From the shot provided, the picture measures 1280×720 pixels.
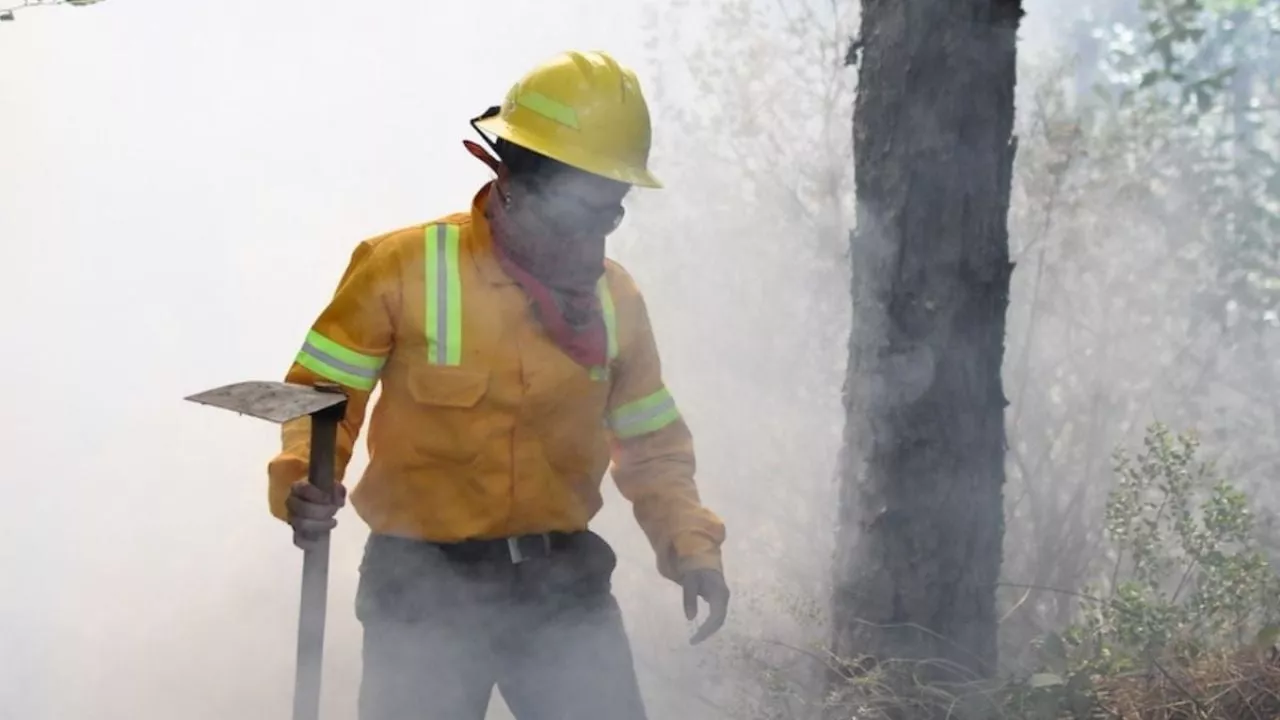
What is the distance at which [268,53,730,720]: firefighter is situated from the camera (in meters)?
2.32

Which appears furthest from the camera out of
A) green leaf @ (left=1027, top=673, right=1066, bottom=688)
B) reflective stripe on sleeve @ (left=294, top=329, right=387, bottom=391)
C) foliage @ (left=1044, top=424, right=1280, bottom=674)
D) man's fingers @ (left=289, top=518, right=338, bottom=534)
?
foliage @ (left=1044, top=424, right=1280, bottom=674)

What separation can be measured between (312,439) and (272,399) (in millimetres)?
114

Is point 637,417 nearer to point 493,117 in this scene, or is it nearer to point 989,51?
point 493,117

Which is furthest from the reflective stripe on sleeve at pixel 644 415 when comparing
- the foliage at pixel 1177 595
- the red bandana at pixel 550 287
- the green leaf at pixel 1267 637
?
the green leaf at pixel 1267 637

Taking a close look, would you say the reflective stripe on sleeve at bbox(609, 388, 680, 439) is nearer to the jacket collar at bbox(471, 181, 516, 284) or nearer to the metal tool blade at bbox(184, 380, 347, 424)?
the jacket collar at bbox(471, 181, 516, 284)

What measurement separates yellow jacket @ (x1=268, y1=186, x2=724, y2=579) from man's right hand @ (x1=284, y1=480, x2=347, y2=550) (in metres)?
0.11

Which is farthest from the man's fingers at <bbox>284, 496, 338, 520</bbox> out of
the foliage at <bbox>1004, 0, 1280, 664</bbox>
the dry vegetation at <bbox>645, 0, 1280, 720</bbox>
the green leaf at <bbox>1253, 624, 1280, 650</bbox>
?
the foliage at <bbox>1004, 0, 1280, 664</bbox>

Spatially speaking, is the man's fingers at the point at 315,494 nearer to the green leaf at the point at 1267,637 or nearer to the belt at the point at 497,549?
the belt at the point at 497,549

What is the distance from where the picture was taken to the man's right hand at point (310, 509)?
2.13m

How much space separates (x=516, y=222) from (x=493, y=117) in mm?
268

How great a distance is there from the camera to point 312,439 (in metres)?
2.15

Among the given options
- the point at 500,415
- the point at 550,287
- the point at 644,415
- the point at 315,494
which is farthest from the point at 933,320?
the point at 315,494

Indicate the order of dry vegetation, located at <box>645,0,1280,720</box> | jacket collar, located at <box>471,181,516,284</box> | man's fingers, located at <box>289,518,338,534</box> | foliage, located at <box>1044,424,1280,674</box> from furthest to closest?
1. dry vegetation, located at <box>645,0,1280,720</box>
2. foliage, located at <box>1044,424,1280,674</box>
3. jacket collar, located at <box>471,181,516,284</box>
4. man's fingers, located at <box>289,518,338,534</box>

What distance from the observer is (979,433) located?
3.05 meters
